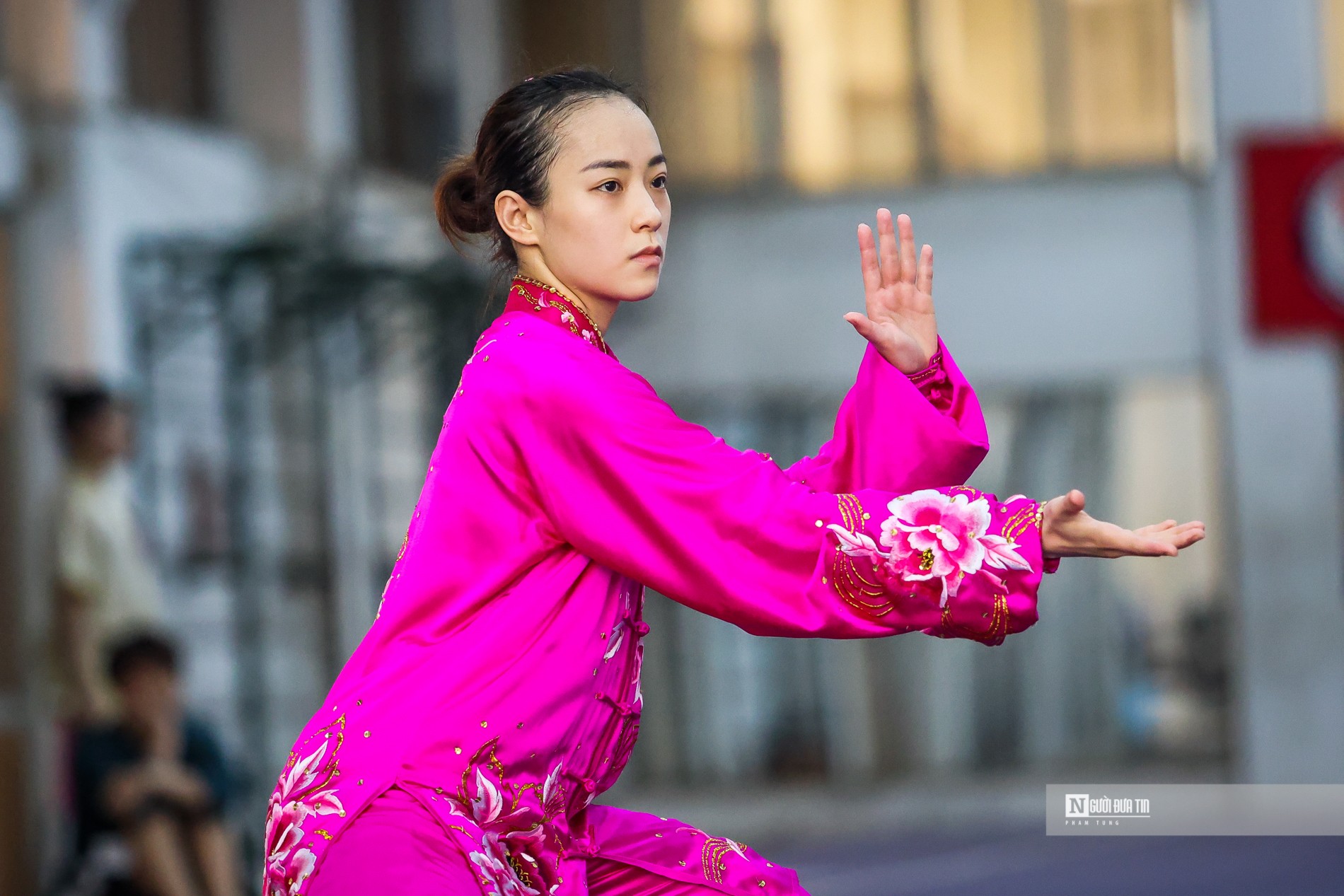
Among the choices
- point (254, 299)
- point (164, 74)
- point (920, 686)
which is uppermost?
point (164, 74)

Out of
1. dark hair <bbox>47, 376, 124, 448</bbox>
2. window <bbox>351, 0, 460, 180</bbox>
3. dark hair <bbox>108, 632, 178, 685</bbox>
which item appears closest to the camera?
dark hair <bbox>108, 632, 178, 685</bbox>

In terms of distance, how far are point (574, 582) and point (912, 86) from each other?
31.4 ft

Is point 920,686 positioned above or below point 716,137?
below

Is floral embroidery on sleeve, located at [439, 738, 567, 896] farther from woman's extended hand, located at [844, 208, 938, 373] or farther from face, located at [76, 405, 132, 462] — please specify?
face, located at [76, 405, 132, 462]

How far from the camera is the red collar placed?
218cm

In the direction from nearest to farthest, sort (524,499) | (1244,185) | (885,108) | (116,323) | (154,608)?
(524,499), (154,608), (116,323), (1244,185), (885,108)

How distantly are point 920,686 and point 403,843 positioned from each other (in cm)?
940

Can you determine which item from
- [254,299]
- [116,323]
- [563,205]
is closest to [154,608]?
[116,323]

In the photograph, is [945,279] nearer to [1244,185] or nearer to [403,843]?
[1244,185]

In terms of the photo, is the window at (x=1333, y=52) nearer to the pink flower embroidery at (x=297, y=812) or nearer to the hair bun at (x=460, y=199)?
the hair bun at (x=460, y=199)

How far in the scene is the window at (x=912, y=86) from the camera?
10945mm

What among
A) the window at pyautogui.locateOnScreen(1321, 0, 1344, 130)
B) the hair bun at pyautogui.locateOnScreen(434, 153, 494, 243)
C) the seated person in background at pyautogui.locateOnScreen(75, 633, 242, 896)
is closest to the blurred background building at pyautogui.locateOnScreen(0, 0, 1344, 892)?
the window at pyautogui.locateOnScreen(1321, 0, 1344, 130)

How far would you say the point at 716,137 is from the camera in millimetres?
11383

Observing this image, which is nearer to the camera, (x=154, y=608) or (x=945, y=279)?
(x=154, y=608)
